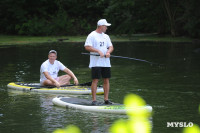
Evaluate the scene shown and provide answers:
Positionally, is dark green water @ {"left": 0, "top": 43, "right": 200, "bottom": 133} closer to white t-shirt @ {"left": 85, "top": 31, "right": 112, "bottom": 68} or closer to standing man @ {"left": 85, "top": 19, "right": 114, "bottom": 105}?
standing man @ {"left": 85, "top": 19, "right": 114, "bottom": 105}

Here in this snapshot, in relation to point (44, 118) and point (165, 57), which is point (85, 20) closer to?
point (165, 57)

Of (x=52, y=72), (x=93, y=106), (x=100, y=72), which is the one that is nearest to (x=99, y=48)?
(x=100, y=72)

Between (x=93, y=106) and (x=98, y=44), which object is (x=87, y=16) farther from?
(x=93, y=106)

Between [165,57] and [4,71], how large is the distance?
831 centimetres

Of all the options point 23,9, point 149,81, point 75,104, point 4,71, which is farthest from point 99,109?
point 23,9

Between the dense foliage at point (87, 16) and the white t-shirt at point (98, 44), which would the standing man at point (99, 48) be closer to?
the white t-shirt at point (98, 44)

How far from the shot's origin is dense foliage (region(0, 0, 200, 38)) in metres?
41.3

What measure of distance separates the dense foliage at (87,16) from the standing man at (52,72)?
25.1 m

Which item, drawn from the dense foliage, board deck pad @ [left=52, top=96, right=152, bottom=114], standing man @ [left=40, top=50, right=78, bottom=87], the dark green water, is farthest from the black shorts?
the dense foliage

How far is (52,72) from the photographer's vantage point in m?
12.8

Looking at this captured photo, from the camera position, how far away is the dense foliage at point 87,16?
136 ft

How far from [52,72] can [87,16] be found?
38.7m

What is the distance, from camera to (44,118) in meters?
8.93

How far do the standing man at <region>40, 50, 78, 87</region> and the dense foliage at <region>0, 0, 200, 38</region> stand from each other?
2512 cm
